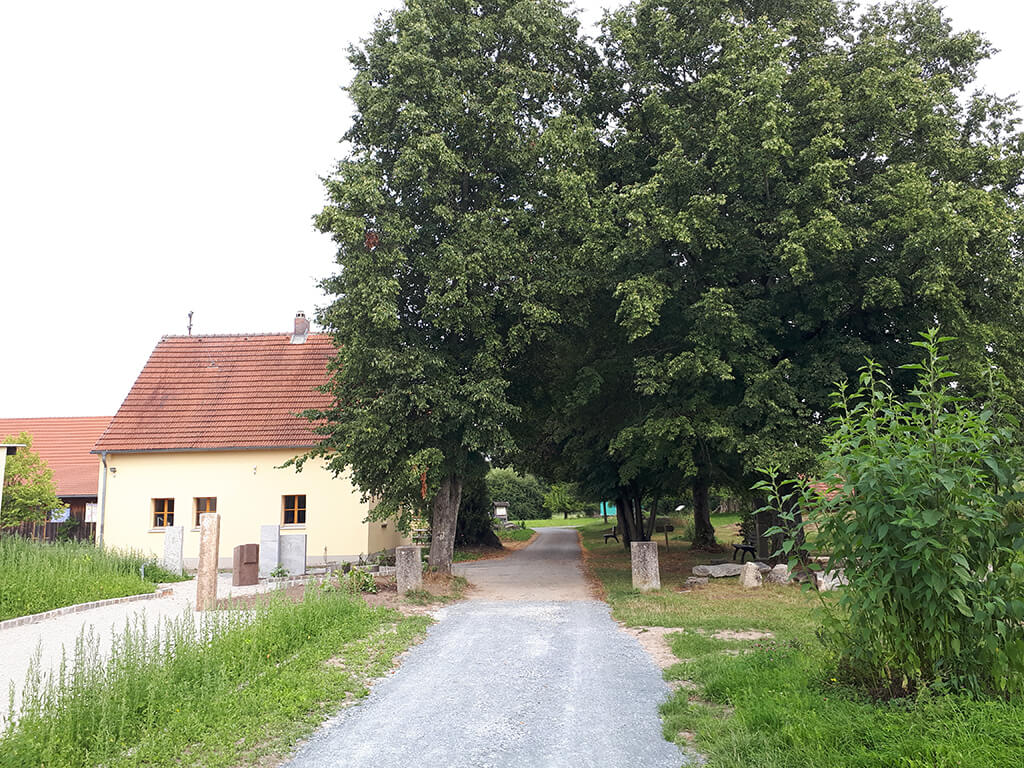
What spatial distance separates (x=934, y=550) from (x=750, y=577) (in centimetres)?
1115

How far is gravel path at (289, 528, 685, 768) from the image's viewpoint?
5.32 meters

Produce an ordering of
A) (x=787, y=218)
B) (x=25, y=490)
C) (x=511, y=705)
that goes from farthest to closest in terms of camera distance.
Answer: (x=25, y=490) < (x=787, y=218) < (x=511, y=705)

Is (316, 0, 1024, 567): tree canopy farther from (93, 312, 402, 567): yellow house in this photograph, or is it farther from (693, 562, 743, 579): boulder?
(93, 312, 402, 567): yellow house

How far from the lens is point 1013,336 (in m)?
14.2

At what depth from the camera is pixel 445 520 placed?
16984 mm

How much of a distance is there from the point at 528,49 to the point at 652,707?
1560 cm

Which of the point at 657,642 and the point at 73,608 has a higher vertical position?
the point at 73,608

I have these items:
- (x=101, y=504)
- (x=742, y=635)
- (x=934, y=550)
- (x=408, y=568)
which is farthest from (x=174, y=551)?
(x=934, y=550)

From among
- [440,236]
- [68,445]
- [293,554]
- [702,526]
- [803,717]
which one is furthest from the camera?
[68,445]

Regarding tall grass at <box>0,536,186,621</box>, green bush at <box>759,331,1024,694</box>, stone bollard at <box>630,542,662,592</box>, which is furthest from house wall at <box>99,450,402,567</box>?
green bush at <box>759,331,1024,694</box>

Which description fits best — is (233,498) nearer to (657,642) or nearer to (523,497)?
(657,642)

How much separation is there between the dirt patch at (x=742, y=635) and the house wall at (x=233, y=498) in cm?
1520

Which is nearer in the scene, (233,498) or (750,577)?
(750,577)

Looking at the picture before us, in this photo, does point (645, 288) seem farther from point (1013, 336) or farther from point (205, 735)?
point (205, 735)
